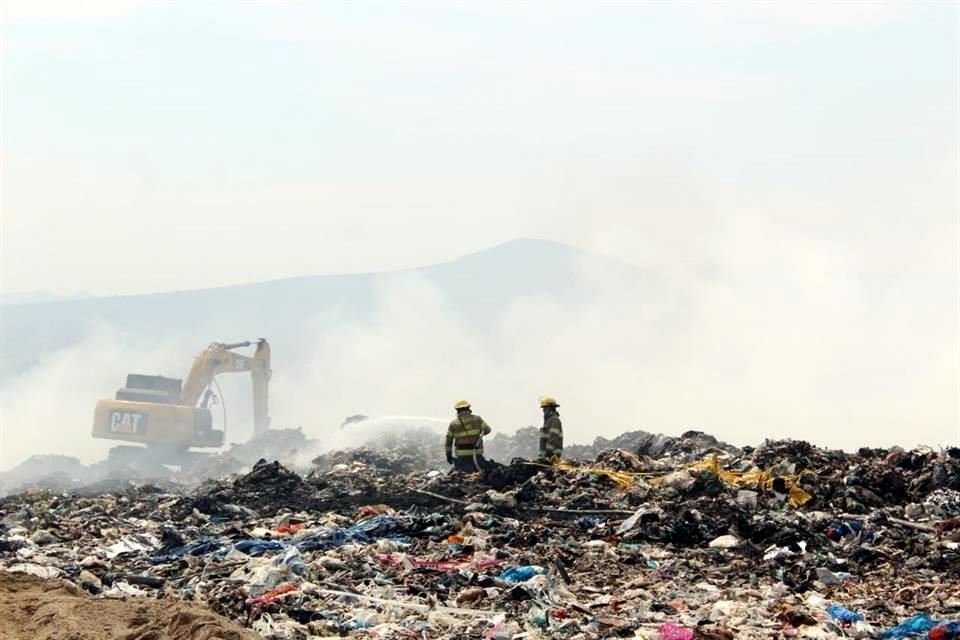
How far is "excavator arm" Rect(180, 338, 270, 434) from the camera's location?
3450cm

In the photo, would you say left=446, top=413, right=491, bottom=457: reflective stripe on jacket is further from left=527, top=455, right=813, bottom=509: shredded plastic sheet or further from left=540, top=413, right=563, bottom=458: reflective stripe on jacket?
left=527, top=455, right=813, bottom=509: shredded plastic sheet

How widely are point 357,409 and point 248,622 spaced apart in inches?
1580

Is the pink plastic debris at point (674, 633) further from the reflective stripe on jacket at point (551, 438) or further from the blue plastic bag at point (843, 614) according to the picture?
the reflective stripe on jacket at point (551, 438)

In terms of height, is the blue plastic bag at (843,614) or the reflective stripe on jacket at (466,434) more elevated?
the reflective stripe on jacket at (466,434)

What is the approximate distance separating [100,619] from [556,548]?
4.69 metres

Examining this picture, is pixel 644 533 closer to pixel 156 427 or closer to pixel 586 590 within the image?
pixel 586 590

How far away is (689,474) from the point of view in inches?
635

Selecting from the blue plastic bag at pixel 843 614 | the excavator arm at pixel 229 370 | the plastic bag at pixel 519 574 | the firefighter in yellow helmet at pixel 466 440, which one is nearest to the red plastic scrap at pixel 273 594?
the plastic bag at pixel 519 574

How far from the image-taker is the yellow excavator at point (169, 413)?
3353 cm

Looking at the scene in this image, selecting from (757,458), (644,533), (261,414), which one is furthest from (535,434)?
(644,533)

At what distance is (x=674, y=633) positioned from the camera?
8.98 m

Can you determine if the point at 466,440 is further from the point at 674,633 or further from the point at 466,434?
the point at 674,633

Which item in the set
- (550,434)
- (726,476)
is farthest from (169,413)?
(726,476)

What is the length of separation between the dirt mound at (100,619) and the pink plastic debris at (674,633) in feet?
9.41
